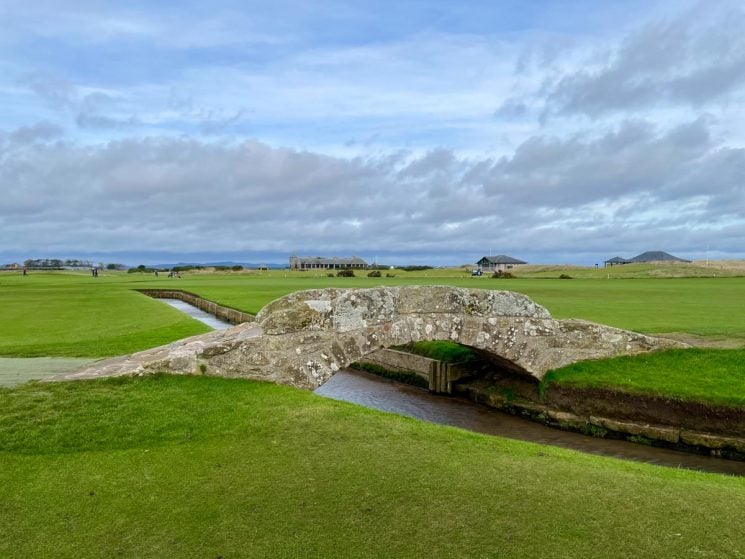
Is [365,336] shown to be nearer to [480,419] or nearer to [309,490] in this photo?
[309,490]

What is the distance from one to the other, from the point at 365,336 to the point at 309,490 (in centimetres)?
572

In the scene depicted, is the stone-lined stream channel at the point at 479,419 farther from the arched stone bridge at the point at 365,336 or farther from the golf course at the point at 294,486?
the golf course at the point at 294,486

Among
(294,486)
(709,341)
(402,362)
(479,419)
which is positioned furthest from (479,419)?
(294,486)

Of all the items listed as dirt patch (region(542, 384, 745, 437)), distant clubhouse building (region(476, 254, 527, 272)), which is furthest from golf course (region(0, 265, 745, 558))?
distant clubhouse building (region(476, 254, 527, 272))

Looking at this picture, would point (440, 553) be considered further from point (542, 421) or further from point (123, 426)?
point (542, 421)

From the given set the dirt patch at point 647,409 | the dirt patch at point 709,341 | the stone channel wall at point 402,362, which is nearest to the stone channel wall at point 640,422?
the dirt patch at point 647,409

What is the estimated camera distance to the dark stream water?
1159 cm

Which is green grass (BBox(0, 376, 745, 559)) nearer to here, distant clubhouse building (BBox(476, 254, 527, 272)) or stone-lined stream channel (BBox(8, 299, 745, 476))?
stone-lined stream channel (BBox(8, 299, 745, 476))

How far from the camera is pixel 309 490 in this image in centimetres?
575

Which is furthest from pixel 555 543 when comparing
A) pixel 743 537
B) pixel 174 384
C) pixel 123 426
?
pixel 174 384

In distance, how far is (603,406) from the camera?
528 inches

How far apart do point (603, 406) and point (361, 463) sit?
30.4 feet

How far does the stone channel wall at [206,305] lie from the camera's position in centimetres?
3122

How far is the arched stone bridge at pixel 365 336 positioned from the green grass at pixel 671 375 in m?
0.30
